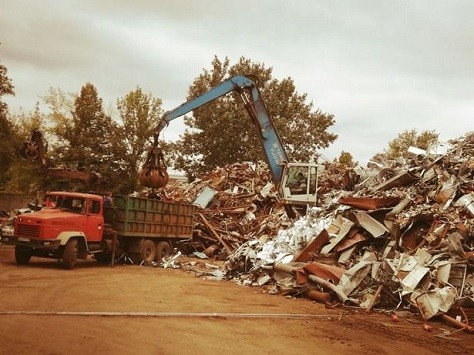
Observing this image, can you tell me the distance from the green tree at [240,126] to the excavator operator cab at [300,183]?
758 inches

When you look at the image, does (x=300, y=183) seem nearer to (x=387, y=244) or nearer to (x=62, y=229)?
(x=387, y=244)

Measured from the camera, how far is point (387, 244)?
1249 cm

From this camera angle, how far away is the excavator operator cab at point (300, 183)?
59.2ft

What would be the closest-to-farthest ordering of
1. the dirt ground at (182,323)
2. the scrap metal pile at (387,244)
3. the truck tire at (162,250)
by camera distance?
the dirt ground at (182,323) → the scrap metal pile at (387,244) → the truck tire at (162,250)

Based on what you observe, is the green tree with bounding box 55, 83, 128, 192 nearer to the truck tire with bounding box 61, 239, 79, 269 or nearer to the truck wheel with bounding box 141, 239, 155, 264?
the truck wheel with bounding box 141, 239, 155, 264

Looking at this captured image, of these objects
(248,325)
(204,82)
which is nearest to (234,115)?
(204,82)

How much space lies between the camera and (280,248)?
14.5 meters

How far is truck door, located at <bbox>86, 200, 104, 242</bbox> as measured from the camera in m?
14.6

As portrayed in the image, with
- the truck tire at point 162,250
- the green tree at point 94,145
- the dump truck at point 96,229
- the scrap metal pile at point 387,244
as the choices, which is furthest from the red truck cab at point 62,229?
the green tree at point 94,145

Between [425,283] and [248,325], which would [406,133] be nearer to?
[425,283]

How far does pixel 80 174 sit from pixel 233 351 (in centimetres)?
1186

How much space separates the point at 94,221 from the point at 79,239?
792mm

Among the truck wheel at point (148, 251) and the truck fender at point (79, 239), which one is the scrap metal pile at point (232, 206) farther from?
the truck fender at point (79, 239)

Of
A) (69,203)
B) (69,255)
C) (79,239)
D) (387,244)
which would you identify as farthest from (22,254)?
(387,244)
